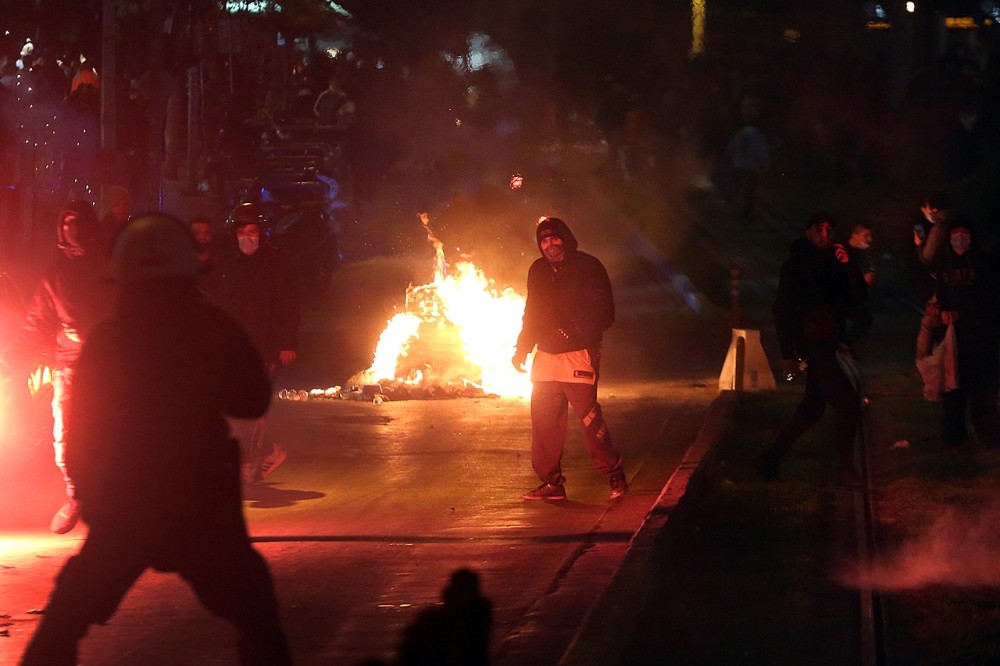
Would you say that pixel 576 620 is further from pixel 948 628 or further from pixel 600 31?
pixel 600 31

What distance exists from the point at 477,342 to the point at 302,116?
26.4 m

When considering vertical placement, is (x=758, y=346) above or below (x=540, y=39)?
below

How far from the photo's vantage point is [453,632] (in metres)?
3.64

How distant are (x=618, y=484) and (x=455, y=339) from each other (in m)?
7.30

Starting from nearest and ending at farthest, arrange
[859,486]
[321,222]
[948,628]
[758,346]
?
[948,628], [859,486], [758,346], [321,222]

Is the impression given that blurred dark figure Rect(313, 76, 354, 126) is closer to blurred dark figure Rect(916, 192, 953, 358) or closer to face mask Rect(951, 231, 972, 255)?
blurred dark figure Rect(916, 192, 953, 358)

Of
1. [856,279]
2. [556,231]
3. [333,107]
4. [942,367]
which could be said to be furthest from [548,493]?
[333,107]

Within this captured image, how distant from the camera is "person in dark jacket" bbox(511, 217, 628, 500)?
10727mm

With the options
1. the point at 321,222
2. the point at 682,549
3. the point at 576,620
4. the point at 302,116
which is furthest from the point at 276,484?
the point at 302,116

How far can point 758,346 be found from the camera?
59.3ft

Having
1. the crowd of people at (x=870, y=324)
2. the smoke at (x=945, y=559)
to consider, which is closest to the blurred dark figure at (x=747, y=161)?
the crowd of people at (x=870, y=324)

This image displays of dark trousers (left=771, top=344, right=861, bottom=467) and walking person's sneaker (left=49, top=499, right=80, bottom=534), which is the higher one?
dark trousers (left=771, top=344, right=861, bottom=467)

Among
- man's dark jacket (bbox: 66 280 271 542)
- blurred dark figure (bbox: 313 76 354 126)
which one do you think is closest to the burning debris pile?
man's dark jacket (bbox: 66 280 271 542)

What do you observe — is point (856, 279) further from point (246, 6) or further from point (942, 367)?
point (246, 6)
